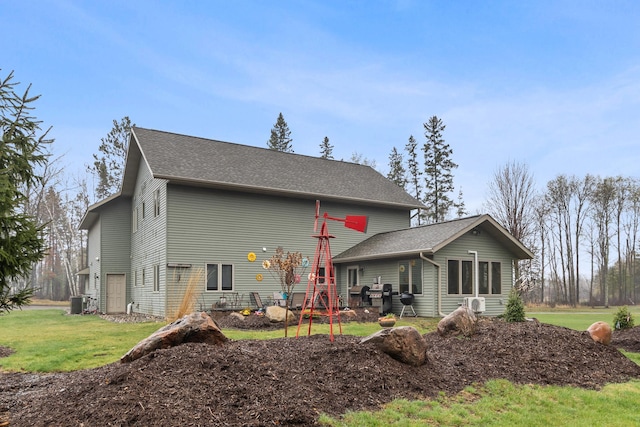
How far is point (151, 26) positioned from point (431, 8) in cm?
723

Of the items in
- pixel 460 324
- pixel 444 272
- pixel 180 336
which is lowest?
A: pixel 460 324

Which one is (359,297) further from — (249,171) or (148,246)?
(148,246)

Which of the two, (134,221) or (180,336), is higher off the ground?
(134,221)

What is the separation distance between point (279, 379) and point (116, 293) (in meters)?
19.7

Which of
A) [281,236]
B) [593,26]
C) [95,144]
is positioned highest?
[95,144]

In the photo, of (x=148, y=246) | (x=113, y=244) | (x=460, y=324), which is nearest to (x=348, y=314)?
(x=460, y=324)

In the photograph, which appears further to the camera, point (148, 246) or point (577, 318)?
point (577, 318)

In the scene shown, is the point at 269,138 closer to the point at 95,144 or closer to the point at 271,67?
the point at 95,144

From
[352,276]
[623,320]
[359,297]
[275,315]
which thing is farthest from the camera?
[352,276]

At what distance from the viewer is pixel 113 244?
2294 cm

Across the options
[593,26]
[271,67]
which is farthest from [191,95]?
[593,26]

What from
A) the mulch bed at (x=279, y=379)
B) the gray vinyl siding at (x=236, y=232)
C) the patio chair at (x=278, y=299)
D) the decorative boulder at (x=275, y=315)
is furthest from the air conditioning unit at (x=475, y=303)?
the mulch bed at (x=279, y=379)

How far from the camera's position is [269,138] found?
1778 inches

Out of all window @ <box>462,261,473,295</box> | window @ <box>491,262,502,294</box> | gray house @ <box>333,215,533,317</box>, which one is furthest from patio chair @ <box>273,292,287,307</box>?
window @ <box>491,262,502,294</box>
